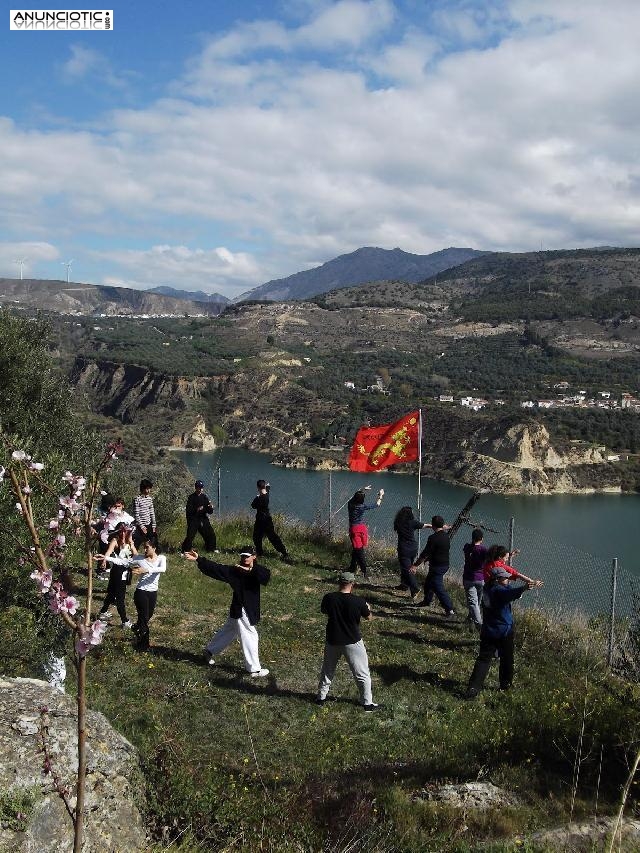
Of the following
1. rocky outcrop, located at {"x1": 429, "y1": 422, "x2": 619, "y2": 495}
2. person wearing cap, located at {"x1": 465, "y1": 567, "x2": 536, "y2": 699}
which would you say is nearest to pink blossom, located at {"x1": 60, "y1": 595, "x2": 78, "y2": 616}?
person wearing cap, located at {"x1": 465, "y1": 567, "x2": 536, "y2": 699}

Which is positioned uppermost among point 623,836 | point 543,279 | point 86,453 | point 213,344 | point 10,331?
point 543,279

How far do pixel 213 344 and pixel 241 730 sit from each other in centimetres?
12333

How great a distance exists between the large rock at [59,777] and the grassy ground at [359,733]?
0.23 meters

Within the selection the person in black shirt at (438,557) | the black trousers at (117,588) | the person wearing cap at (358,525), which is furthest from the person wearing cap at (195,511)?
the person in black shirt at (438,557)

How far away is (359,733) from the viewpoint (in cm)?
686

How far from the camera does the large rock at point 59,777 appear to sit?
13.5 feet

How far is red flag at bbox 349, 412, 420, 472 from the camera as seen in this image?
555 inches

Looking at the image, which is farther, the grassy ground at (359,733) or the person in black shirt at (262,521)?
the person in black shirt at (262,521)

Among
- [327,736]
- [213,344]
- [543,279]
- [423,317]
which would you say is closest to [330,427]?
[213,344]

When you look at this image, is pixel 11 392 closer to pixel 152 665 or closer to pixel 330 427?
pixel 152 665

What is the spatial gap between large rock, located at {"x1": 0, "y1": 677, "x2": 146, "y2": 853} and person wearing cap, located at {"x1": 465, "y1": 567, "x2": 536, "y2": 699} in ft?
13.9

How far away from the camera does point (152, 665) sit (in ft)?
26.6

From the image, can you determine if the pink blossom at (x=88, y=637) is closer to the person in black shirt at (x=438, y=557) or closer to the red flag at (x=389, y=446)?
the person in black shirt at (x=438, y=557)

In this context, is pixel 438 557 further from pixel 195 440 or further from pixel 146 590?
pixel 195 440
